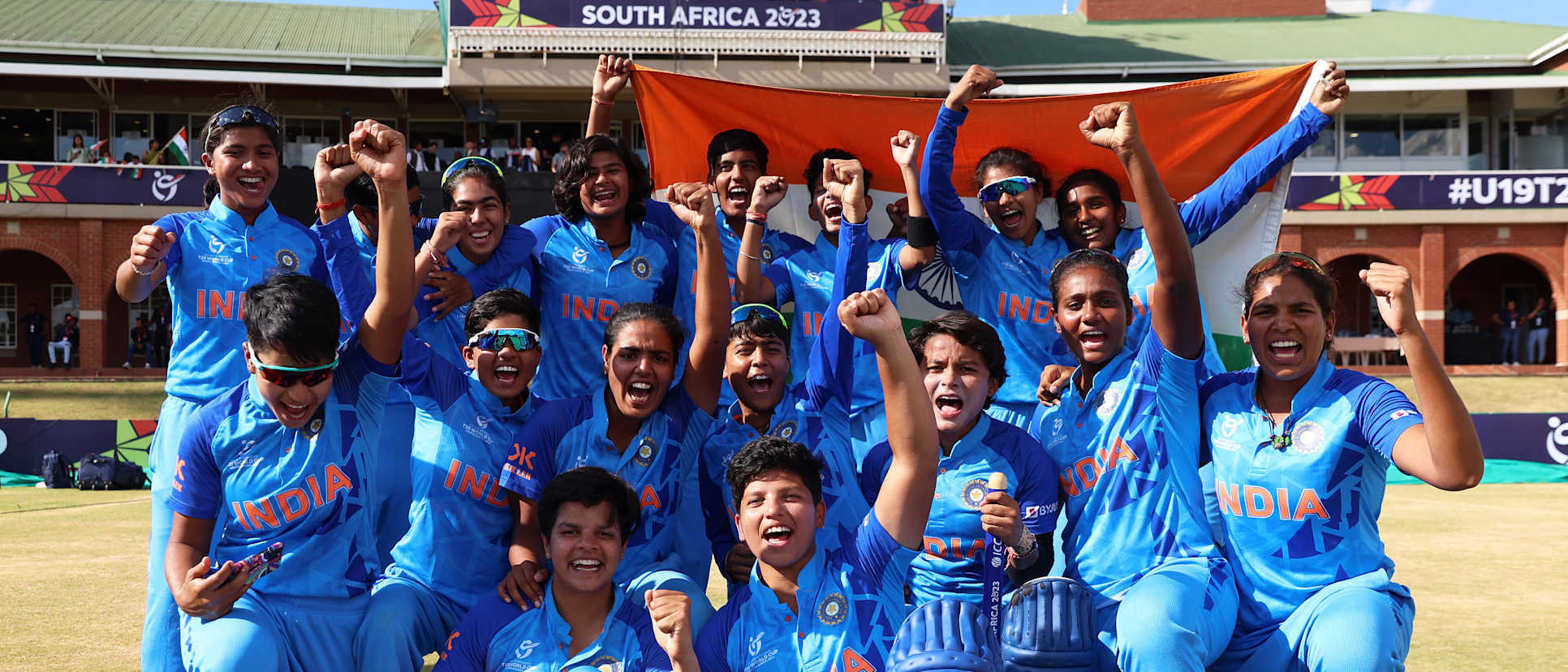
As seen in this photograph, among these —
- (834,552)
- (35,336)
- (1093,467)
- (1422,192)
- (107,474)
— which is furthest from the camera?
(1422,192)

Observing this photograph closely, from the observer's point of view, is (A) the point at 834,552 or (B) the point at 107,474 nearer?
(A) the point at 834,552

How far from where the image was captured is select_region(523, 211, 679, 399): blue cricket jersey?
18.1ft

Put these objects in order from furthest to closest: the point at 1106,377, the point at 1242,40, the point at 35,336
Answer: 1. the point at 1242,40
2. the point at 35,336
3. the point at 1106,377

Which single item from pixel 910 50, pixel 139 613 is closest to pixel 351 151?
pixel 139 613

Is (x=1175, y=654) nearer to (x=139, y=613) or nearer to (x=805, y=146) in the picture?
(x=805, y=146)

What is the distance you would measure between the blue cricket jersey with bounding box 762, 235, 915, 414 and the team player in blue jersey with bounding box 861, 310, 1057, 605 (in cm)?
162

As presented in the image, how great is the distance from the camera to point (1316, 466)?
12.5 feet

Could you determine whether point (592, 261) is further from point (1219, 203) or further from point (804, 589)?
point (1219, 203)

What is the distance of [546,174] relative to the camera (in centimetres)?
1766

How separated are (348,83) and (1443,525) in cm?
2825

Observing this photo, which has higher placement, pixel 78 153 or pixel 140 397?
pixel 78 153

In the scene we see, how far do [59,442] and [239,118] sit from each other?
53.7ft

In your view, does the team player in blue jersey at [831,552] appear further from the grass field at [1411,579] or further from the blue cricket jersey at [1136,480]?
the grass field at [1411,579]

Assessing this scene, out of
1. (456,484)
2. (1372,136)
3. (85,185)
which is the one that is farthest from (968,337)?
(1372,136)
